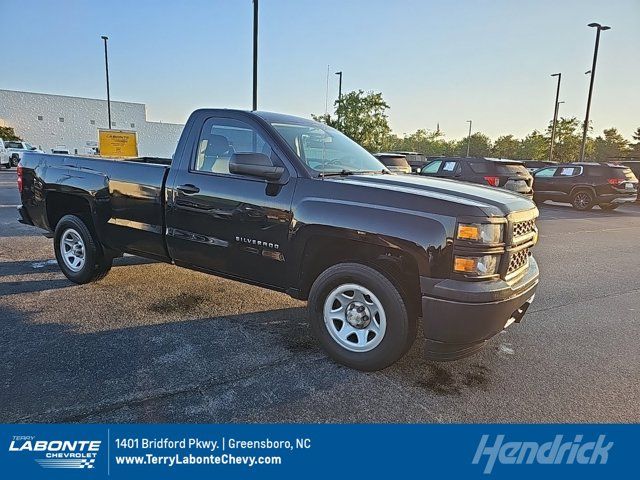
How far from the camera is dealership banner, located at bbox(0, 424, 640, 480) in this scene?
2352 mm

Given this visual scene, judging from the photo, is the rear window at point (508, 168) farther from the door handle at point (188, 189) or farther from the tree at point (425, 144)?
the tree at point (425, 144)

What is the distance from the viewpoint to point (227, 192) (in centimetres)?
392

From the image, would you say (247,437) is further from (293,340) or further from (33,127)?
(33,127)

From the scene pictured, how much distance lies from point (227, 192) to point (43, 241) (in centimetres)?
543

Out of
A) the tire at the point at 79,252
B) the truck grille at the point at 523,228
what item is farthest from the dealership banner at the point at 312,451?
the tire at the point at 79,252

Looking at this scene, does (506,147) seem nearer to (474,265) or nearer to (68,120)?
(68,120)

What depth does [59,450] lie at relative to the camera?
2.43 m

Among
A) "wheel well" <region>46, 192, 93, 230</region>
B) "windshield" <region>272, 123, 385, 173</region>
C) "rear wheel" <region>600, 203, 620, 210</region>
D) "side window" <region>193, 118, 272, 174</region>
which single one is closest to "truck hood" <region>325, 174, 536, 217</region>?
"windshield" <region>272, 123, 385, 173</region>

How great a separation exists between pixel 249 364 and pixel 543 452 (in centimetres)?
203

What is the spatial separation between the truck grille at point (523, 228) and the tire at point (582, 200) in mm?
15265

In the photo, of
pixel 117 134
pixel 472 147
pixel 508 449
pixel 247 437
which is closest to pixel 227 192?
pixel 247 437

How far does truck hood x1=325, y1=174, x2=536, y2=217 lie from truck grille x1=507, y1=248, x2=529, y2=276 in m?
0.32

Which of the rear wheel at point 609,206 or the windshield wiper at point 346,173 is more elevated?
the windshield wiper at point 346,173

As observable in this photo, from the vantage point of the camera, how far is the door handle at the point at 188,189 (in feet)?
13.4
